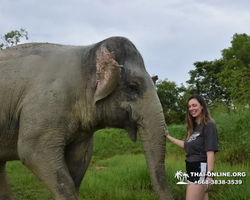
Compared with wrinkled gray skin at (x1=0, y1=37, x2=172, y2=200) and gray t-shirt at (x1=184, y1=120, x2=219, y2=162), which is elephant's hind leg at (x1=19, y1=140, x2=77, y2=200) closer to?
wrinkled gray skin at (x1=0, y1=37, x2=172, y2=200)

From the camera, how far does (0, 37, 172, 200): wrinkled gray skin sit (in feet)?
10.1

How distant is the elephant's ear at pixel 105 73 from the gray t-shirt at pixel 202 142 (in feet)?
2.77

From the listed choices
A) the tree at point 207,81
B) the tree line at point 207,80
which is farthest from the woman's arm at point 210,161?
the tree at point 207,81

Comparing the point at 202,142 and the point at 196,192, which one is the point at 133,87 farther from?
the point at 196,192

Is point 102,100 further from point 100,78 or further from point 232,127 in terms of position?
point 232,127

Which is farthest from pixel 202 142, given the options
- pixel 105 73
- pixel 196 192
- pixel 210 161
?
pixel 105 73

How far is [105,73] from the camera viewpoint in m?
3.19

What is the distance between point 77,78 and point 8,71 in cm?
72

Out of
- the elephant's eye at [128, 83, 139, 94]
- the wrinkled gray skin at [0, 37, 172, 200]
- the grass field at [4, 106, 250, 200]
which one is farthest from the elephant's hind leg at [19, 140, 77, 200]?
the grass field at [4, 106, 250, 200]

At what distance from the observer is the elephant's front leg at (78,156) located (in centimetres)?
363

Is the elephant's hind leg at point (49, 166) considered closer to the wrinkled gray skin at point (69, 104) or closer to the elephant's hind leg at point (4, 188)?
the wrinkled gray skin at point (69, 104)

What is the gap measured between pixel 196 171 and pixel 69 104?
1.28 m

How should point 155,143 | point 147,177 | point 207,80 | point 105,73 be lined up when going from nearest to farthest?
point 155,143
point 105,73
point 147,177
point 207,80

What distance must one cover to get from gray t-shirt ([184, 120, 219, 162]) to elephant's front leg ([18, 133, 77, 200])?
1110mm
